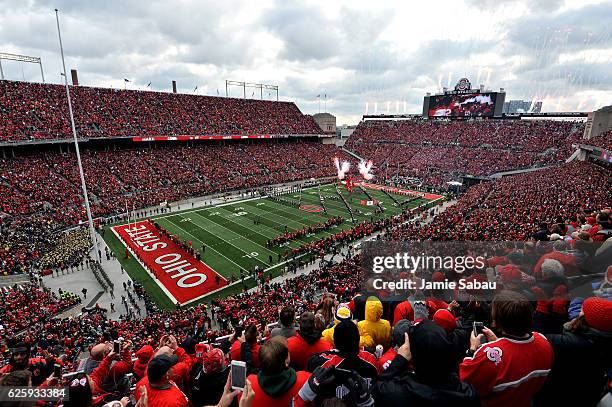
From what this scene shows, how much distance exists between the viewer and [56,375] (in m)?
3.75

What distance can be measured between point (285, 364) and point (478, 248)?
7.11 metres

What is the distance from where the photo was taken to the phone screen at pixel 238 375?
101 inches

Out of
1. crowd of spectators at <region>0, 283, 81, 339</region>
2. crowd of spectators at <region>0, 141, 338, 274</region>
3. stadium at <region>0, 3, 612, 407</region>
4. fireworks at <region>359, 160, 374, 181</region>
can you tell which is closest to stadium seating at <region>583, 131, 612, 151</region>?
stadium at <region>0, 3, 612, 407</region>

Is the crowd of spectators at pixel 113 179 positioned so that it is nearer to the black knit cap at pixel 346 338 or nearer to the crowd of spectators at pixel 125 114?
the crowd of spectators at pixel 125 114

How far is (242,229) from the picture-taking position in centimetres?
2881

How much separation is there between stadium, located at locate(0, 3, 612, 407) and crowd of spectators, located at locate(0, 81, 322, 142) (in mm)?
316

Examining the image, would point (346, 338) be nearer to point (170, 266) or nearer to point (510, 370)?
point (510, 370)

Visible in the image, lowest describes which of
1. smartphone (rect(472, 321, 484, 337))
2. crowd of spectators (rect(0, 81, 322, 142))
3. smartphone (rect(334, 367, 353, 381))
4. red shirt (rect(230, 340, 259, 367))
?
red shirt (rect(230, 340, 259, 367))

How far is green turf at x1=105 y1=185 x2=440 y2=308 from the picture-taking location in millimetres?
21750

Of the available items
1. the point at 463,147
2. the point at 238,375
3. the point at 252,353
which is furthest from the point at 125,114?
the point at 463,147

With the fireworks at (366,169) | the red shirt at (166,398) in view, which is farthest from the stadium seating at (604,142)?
the red shirt at (166,398)

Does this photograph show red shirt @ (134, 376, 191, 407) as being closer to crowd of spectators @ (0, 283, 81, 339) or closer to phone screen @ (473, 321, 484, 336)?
phone screen @ (473, 321, 484, 336)

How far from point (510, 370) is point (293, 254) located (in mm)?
20881

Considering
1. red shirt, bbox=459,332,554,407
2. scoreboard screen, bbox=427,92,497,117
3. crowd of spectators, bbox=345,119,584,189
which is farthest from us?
scoreboard screen, bbox=427,92,497,117
